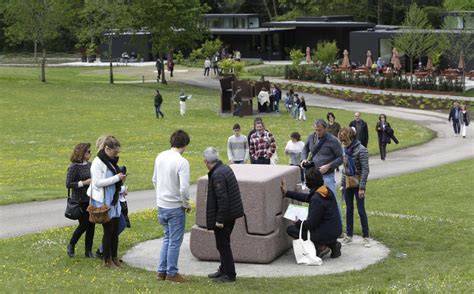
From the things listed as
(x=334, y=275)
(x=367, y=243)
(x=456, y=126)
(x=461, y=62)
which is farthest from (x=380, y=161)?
(x=461, y=62)

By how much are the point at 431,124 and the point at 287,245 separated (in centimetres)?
3494

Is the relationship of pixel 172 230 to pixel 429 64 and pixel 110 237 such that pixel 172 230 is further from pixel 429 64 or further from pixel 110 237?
pixel 429 64

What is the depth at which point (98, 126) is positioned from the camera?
144ft

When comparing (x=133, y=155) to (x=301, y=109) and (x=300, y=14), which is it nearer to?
(x=301, y=109)

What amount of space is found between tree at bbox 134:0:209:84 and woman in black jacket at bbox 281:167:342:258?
54.6m

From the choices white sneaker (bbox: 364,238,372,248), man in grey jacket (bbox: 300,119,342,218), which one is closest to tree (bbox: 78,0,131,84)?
man in grey jacket (bbox: 300,119,342,218)

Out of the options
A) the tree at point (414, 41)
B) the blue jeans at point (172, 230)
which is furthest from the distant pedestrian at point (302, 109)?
the blue jeans at point (172, 230)

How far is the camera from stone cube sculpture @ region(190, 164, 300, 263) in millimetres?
13695

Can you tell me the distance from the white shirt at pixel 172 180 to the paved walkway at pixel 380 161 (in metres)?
6.23

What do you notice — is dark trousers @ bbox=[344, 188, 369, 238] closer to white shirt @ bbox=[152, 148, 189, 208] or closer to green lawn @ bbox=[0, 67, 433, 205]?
white shirt @ bbox=[152, 148, 189, 208]

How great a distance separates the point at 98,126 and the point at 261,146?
935 inches

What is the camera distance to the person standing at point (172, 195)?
12.2 m

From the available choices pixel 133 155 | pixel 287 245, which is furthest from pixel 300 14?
pixel 287 245

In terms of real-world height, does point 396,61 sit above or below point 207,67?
above
